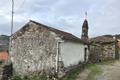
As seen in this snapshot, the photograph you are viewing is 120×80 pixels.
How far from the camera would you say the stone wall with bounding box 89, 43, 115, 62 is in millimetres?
37031

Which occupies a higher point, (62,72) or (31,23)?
(31,23)

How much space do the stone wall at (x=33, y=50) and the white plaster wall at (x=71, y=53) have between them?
2.98ft

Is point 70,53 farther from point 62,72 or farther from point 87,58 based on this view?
point 87,58

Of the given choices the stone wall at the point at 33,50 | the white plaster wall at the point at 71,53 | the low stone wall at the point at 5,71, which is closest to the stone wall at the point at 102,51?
the white plaster wall at the point at 71,53

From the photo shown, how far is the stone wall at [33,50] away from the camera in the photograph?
22942 millimetres

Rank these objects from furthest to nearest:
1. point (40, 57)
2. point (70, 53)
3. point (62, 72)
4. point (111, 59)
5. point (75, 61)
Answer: point (111, 59) → point (75, 61) → point (70, 53) → point (40, 57) → point (62, 72)

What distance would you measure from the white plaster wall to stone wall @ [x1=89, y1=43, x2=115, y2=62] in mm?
6860

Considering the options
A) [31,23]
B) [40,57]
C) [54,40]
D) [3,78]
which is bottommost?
[3,78]

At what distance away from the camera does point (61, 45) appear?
22.6m

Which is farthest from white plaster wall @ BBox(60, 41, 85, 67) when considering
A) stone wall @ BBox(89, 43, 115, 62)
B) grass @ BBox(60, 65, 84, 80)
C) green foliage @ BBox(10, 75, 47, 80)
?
stone wall @ BBox(89, 43, 115, 62)

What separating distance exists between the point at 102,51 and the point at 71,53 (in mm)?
12954

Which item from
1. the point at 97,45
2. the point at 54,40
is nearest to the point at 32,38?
the point at 54,40

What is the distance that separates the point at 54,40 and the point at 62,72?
2.75 metres

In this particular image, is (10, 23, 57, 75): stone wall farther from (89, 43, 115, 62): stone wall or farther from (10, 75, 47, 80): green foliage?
(89, 43, 115, 62): stone wall
